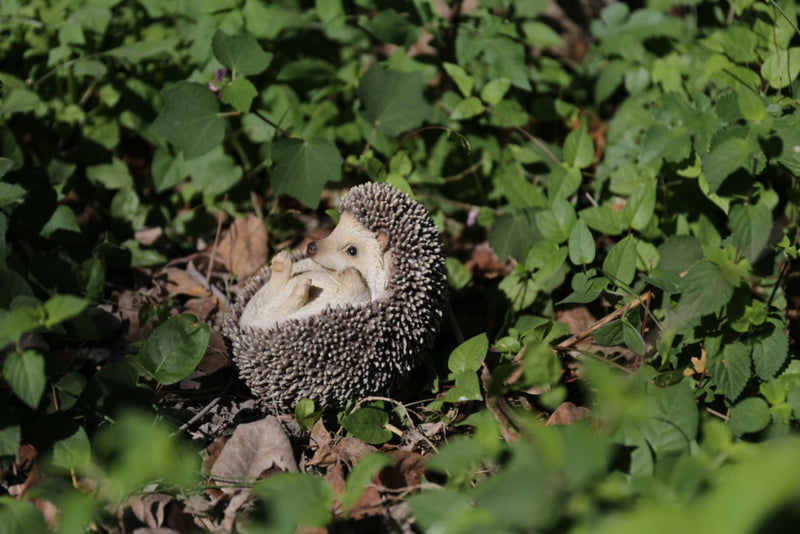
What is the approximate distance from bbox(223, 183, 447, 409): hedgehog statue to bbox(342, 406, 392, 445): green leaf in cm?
9

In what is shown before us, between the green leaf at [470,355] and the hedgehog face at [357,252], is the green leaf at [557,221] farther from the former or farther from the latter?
the hedgehog face at [357,252]

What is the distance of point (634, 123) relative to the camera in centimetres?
404

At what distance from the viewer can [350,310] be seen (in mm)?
2684

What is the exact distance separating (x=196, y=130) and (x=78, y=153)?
1122mm

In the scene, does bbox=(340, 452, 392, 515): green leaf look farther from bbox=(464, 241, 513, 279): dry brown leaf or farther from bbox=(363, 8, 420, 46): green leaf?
bbox=(363, 8, 420, 46): green leaf

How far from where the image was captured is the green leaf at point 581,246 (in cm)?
304

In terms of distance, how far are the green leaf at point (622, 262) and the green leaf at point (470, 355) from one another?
626 millimetres

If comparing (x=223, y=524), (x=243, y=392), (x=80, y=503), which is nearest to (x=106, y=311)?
(x=243, y=392)

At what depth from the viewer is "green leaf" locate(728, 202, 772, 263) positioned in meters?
2.77

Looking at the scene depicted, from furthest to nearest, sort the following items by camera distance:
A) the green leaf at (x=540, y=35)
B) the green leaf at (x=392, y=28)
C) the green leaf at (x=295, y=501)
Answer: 1. the green leaf at (x=540, y=35)
2. the green leaf at (x=392, y=28)
3. the green leaf at (x=295, y=501)

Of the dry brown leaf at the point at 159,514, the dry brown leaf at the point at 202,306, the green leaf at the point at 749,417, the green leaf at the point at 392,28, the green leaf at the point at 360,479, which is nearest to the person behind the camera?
the green leaf at the point at 360,479

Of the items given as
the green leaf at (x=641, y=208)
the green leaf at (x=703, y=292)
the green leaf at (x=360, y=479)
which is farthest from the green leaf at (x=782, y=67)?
the green leaf at (x=360, y=479)

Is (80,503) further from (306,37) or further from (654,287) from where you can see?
(306,37)

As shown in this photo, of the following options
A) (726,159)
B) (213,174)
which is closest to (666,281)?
(726,159)
